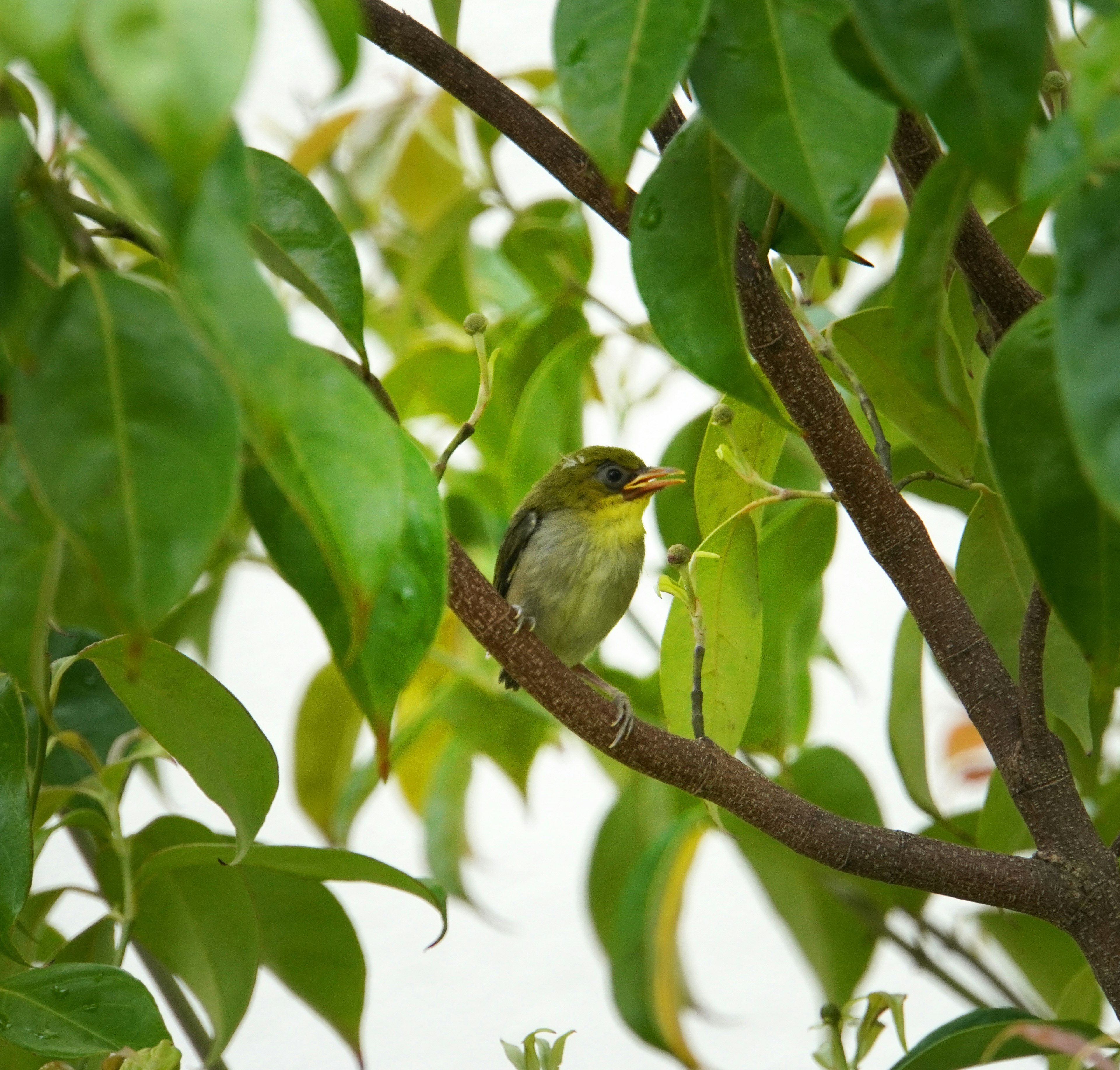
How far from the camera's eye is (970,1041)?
0.72m

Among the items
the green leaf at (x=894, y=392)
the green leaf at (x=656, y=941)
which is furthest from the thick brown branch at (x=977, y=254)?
the green leaf at (x=656, y=941)

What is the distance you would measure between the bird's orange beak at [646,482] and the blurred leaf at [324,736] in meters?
0.41

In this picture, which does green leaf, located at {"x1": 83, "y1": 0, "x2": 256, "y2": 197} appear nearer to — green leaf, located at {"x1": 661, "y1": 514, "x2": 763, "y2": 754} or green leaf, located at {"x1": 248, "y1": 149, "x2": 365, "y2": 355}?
green leaf, located at {"x1": 248, "y1": 149, "x2": 365, "y2": 355}

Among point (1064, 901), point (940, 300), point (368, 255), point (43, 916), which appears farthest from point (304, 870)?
point (368, 255)

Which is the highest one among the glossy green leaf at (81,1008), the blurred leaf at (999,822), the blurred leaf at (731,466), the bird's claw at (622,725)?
the blurred leaf at (731,466)

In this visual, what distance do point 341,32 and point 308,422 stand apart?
0.40 feet

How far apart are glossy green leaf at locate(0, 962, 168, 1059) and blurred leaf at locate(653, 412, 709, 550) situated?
54cm

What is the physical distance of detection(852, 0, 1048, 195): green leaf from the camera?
35cm

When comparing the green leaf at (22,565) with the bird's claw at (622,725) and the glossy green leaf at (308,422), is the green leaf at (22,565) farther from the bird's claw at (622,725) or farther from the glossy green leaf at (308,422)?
the bird's claw at (622,725)

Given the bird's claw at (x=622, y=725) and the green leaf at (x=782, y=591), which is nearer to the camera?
the bird's claw at (x=622, y=725)

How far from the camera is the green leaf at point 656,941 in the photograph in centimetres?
98

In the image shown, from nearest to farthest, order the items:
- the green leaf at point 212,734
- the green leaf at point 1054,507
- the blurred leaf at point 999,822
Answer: the green leaf at point 1054,507 → the green leaf at point 212,734 → the blurred leaf at point 999,822

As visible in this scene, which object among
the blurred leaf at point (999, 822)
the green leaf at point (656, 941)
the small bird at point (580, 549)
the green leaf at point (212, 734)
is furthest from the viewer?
the small bird at point (580, 549)

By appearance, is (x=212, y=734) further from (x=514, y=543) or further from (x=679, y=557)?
(x=514, y=543)
